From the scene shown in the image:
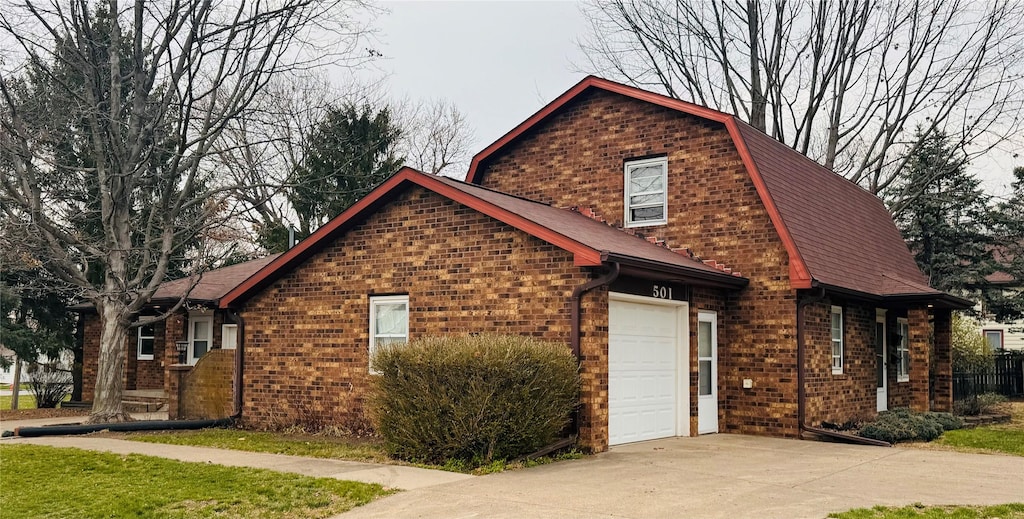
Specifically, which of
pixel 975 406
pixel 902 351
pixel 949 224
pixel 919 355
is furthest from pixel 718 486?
pixel 949 224

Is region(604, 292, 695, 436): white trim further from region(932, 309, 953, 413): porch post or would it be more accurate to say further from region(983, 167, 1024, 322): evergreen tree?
region(983, 167, 1024, 322): evergreen tree

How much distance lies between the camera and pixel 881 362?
18547 millimetres

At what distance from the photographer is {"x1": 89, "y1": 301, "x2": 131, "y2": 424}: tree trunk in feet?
53.0

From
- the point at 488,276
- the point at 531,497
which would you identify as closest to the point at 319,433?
the point at 488,276

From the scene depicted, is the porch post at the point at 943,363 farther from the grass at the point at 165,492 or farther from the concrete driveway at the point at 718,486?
the grass at the point at 165,492

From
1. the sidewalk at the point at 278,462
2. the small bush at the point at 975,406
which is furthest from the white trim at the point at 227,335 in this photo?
the small bush at the point at 975,406

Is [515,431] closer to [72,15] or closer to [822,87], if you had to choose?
[72,15]

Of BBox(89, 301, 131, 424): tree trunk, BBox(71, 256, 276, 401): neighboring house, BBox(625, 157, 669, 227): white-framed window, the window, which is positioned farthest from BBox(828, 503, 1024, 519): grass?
the window

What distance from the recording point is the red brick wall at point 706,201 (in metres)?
14.9

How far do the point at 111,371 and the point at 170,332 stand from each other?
460cm

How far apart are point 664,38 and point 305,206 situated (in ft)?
42.4

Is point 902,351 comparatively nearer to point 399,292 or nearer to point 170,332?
point 399,292

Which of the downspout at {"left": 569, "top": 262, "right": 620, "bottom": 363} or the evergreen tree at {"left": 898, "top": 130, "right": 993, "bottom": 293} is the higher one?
the evergreen tree at {"left": 898, "top": 130, "right": 993, "bottom": 293}

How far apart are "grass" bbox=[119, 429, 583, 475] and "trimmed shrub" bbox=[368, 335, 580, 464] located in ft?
0.74
